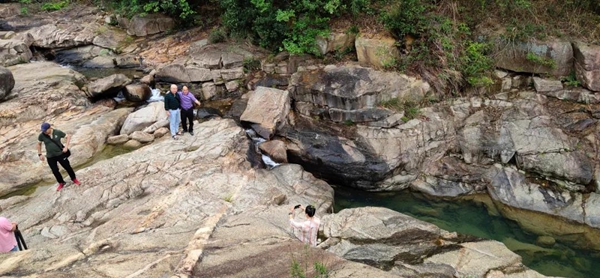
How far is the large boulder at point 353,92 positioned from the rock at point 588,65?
14.3 feet

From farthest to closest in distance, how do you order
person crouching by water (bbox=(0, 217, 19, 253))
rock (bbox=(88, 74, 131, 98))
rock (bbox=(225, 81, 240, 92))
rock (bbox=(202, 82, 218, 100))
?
rock (bbox=(225, 81, 240, 92)), rock (bbox=(202, 82, 218, 100)), rock (bbox=(88, 74, 131, 98)), person crouching by water (bbox=(0, 217, 19, 253))

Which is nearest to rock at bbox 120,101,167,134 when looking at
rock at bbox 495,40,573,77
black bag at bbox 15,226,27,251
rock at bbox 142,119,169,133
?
rock at bbox 142,119,169,133

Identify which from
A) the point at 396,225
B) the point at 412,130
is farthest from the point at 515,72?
the point at 396,225

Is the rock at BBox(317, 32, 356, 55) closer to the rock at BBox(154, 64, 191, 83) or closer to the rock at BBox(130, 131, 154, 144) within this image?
the rock at BBox(154, 64, 191, 83)

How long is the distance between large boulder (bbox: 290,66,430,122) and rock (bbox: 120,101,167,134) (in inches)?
174

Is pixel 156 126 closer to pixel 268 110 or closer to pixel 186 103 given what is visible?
pixel 186 103

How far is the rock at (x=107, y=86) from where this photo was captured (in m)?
13.8

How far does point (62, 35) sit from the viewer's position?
1812cm

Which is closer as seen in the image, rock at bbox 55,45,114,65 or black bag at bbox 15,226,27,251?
black bag at bbox 15,226,27,251

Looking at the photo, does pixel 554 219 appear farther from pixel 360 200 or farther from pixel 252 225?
pixel 252 225

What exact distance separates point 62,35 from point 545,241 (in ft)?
66.9

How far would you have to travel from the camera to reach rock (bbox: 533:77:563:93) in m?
12.0

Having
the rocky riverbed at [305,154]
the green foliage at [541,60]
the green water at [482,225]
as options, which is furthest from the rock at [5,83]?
the green foliage at [541,60]

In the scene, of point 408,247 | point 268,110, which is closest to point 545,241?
point 408,247
